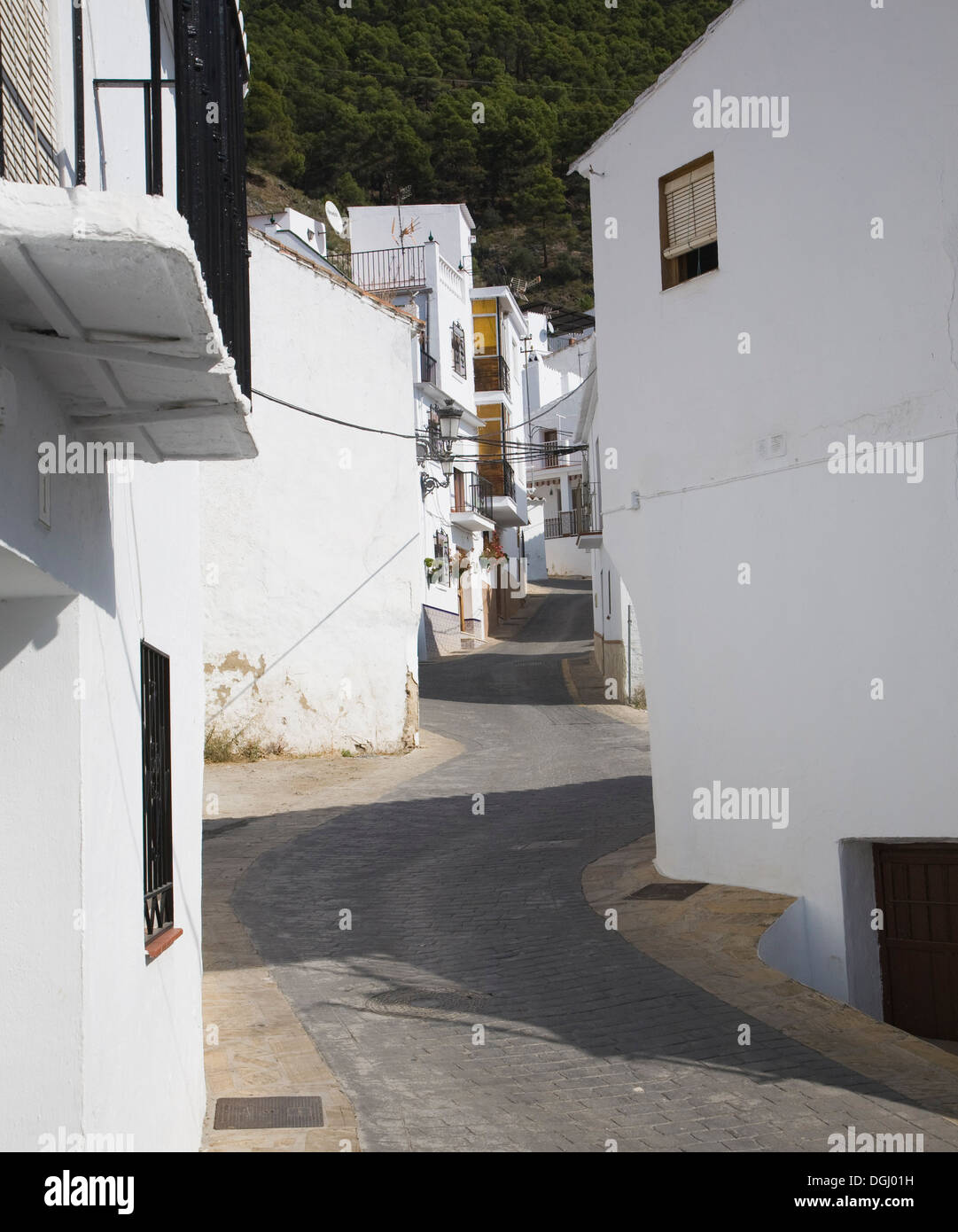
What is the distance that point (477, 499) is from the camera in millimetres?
45281

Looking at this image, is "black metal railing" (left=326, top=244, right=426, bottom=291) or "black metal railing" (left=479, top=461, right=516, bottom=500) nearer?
"black metal railing" (left=326, top=244, right=426, bottom=291)

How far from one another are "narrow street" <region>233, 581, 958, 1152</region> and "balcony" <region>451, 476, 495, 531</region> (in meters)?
25.9

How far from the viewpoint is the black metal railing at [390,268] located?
4234 cm

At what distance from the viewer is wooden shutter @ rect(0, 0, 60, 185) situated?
12.3 ft

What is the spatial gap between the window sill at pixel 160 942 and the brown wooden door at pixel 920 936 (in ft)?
22.7

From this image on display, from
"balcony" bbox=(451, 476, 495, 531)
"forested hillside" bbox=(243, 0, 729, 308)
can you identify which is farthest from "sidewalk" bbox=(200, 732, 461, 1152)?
"forested hillside" bbox=(243, 0, 729, 308)

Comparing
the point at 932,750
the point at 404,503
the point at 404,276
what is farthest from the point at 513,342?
the point at 932,750

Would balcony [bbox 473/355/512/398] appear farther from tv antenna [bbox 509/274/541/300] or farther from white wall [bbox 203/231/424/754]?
white wall [bbox 203/231/424/754]

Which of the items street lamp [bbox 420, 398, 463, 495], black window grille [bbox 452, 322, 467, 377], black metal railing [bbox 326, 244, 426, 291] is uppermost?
black metal railing [bbox 326, 244, 426, 291]

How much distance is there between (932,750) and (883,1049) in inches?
109

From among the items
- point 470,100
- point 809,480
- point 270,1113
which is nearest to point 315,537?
point 809,480

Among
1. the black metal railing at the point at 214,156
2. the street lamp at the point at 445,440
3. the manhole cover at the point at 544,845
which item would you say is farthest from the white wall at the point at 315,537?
the black metal railing at the point at 214,156

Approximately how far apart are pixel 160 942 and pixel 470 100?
73855 mm
